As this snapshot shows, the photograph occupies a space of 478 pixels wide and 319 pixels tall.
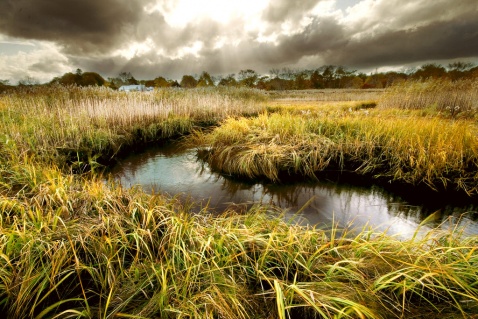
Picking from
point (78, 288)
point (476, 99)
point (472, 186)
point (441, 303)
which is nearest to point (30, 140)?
point (78, 288)

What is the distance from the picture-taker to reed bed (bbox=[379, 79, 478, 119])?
388 inches

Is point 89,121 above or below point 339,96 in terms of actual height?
below

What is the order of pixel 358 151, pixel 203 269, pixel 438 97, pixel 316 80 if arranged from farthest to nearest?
pixel 316 80 < pixel 438 97 < pixel 358 151 < pixel 203 269

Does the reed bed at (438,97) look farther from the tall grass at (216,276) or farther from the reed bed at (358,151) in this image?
the tall grass at (216,276)

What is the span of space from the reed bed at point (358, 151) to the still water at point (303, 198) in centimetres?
52

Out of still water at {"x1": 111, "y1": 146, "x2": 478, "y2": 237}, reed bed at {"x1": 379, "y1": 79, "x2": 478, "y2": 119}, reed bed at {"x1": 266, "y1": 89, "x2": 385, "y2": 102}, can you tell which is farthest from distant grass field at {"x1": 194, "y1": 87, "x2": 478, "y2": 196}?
reed bed at {"x1": 266, "y1": 89, "x2": 385, "y2": 102}

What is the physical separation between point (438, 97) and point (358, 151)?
9.18 m

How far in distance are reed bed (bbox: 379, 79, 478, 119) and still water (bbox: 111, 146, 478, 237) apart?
8.10 metres

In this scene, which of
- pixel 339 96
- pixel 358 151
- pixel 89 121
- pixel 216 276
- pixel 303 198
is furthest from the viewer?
pixel 339 96

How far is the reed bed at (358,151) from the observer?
4.32 metres

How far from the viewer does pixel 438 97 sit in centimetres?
1086

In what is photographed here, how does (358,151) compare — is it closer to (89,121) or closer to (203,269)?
(203,269)

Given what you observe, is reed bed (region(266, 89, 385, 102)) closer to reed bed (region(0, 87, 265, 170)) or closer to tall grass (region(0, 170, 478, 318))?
reed bed (region(0, 87, 265, 170))

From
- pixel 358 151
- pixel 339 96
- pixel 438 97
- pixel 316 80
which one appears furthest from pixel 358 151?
pixel 316 80
